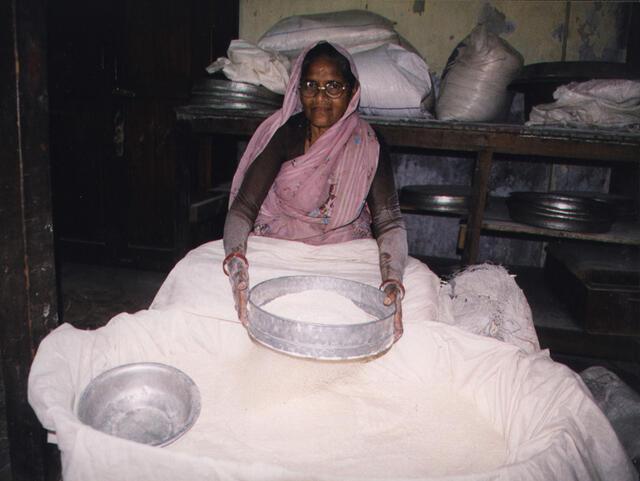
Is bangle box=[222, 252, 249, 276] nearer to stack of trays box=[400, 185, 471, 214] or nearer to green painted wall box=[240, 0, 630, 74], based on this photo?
stack of trays box=[400, 185, 471, 214]

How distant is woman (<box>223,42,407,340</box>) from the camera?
2266 mm

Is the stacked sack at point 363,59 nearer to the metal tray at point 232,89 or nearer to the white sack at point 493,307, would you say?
the metal tray at point 232,89

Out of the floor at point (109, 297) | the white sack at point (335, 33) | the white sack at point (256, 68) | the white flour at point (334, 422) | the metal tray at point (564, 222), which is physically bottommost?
the floor at point (109, 297)

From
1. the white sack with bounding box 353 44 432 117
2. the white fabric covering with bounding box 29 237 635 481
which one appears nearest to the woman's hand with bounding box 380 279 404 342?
the white fabric covering with bounding box 29 237 635 481

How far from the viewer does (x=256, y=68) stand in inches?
120

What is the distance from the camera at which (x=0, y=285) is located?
1.49 metres

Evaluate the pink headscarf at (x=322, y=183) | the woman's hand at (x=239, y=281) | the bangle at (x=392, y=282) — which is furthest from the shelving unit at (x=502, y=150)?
the woman's hand at (x=239, y=281)

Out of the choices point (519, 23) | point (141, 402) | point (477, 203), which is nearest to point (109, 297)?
point (141, 402)

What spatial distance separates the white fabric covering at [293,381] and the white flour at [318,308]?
0.16 meters

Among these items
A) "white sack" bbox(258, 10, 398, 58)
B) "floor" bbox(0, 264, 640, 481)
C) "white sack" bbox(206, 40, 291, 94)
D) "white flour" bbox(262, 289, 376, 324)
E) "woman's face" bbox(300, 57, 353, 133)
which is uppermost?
"white sack" bbox(258, 10, 398, 58)

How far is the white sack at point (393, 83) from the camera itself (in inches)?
114

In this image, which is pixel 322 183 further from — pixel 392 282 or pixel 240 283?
pixel 240 283

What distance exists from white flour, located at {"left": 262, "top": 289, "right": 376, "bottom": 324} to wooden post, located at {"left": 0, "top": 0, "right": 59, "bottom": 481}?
28.5 inches

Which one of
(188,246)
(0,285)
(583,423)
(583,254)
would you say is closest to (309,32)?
(188,246)
